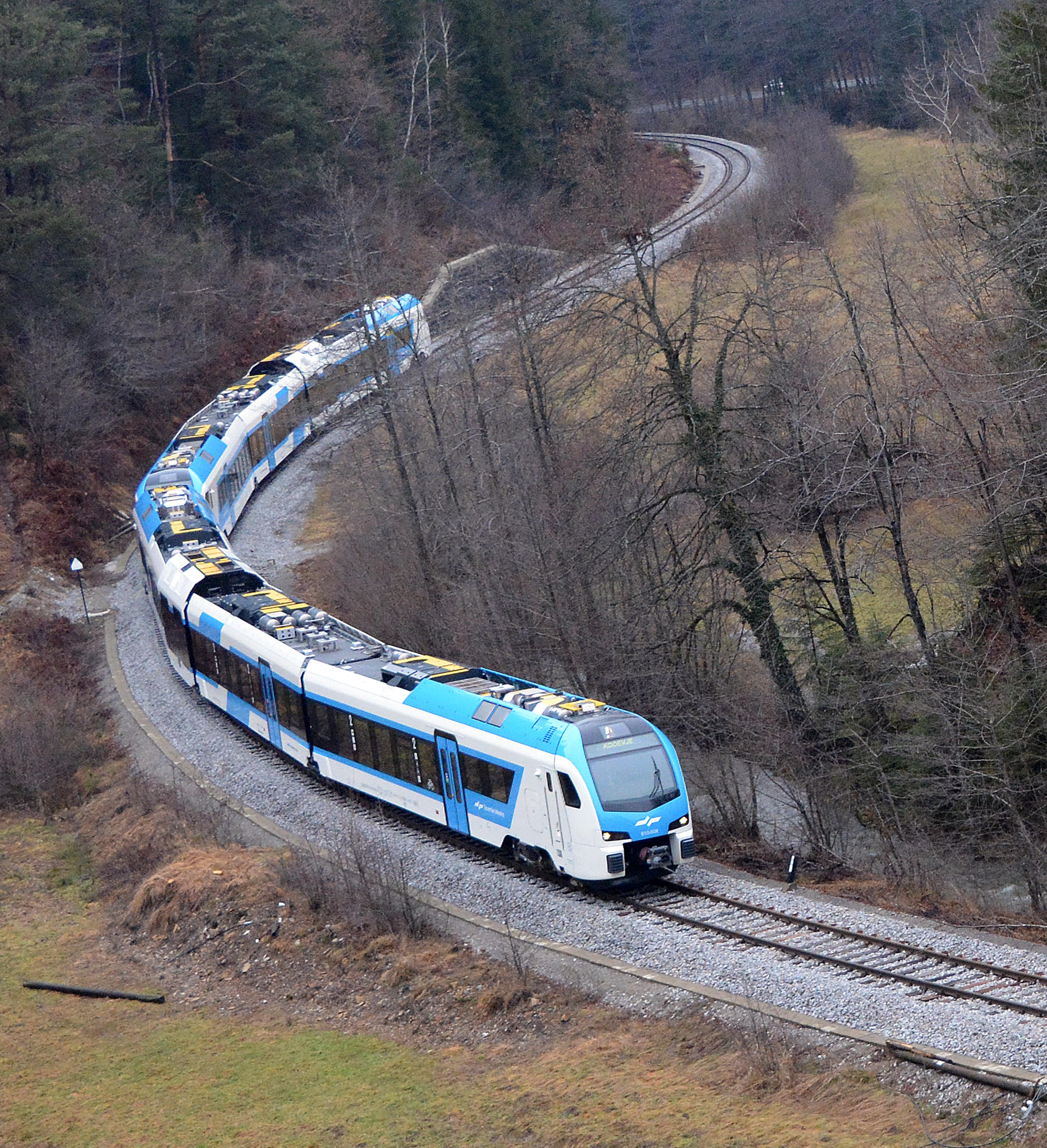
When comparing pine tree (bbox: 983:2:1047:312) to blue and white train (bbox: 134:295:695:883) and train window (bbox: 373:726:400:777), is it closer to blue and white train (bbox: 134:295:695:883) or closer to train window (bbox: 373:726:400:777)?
blue and white train (bbox: 134:295:695:883)

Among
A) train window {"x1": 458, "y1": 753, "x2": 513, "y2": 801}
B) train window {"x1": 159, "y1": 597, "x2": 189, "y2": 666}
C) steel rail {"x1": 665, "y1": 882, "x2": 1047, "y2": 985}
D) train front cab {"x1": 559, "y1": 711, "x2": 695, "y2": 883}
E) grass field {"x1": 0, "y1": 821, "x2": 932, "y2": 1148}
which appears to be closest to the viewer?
grass field {"x1": 0, "y1": 821, "x2": 932, "y2": 1148}

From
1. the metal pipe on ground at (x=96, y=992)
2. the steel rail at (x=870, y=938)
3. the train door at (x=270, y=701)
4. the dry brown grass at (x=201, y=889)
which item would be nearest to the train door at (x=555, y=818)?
the steel rail at (x=870, y=938)

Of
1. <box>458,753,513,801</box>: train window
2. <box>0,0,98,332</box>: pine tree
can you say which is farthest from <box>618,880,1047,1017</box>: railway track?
<box>0,0,98,332</box>: pine tree

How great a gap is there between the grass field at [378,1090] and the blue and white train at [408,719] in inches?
135

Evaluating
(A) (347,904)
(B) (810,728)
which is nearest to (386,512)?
(B) (810,728)

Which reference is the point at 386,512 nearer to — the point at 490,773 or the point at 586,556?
the point at 586,556

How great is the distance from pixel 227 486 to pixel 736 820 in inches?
884

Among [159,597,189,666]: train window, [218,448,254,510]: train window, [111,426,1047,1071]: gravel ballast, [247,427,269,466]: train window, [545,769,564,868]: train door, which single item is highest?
[247,427,269,466]: train window

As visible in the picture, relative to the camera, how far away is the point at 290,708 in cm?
2389

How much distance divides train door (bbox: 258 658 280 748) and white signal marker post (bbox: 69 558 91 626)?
979 centimetres

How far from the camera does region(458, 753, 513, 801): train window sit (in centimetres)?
1861

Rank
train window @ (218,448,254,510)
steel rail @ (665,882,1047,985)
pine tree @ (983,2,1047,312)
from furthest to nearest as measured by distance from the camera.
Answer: train window @ (218,448,254,510)
pine tree @ (983,2,1047,312)
steel rail @ (665,882,1047,985)

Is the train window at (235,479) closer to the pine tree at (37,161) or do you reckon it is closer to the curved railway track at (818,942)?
the pine tree at (37,161)

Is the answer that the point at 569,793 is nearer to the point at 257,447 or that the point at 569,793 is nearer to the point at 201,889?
the point at 201,889
